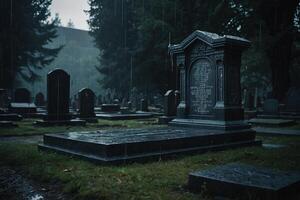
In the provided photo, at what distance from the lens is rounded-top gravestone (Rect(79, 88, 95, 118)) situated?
16.5 meters

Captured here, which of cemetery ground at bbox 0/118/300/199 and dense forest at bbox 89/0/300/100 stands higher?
dense forest at bbox 89/0/300/100

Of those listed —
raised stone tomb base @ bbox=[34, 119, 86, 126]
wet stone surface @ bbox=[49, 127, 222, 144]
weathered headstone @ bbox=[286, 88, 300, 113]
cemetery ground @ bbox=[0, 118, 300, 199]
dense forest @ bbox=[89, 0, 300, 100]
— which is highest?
dense forest @ bbox=[89, 0, 300, 100]

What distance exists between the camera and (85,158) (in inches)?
251

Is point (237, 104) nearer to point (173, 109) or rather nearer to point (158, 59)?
point (173, 109)

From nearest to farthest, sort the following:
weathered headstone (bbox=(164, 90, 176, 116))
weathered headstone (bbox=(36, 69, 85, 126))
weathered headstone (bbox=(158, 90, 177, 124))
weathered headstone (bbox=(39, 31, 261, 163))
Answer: weathered headstone (bbox=(39, 31, 261, 163)), weathered headstone (bbox=(36, 69, 85, 126)), weathered headstone (bbox=(158, 90, 177, 124)), weathered headstone (bbox=(164, 90, 176, 116))

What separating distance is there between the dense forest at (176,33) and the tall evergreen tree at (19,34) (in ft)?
19.6

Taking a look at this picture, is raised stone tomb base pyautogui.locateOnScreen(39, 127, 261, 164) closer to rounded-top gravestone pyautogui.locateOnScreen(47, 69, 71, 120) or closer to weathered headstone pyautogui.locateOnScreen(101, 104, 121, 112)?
rounded-top gravestone pyautogui.locateOnScreen(47, 69, 71, 120)

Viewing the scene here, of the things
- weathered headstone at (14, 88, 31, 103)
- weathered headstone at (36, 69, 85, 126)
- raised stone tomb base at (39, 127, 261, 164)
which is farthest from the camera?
weathered headstone at (14, 88, 31, 103)

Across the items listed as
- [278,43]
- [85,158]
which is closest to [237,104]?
[85,158]

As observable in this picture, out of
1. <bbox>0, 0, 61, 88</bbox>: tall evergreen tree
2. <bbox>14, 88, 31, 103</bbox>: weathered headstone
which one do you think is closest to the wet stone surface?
<bbox>14, 88, 31, 103</bbox>: weathered headstone

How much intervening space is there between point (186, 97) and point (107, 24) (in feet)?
91.9

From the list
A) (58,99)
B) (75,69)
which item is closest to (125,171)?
(58,99)

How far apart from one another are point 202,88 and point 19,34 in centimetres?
2805

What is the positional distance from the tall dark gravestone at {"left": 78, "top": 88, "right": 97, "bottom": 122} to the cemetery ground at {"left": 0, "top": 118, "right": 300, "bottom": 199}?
838 centimetres
